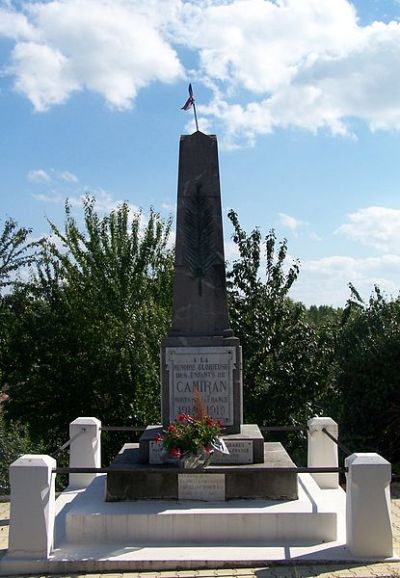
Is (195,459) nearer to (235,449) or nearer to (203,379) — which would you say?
(235,449)

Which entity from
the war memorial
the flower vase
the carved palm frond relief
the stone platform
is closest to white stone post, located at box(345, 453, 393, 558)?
the war memorial

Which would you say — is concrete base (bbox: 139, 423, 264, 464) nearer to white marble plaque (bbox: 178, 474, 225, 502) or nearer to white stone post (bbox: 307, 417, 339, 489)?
white marble plaque (bbox: 178, 474, 225, 502)

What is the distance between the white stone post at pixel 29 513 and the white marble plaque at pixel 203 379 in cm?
235

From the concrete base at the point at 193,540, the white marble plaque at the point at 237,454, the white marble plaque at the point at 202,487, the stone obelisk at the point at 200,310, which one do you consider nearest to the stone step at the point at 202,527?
the concrete base at the point at 193,540

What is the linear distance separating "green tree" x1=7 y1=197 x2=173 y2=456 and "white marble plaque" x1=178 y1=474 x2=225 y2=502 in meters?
6.19

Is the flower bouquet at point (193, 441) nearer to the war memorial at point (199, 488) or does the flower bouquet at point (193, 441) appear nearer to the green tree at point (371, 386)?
the war memorial at point (199, 488)

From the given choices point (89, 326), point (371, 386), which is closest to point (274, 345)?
point (371, 386)

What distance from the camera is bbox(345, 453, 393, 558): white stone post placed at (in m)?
6.05

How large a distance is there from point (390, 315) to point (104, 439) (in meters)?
5.79

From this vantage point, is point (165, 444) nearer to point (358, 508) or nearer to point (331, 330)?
point (358, 508)

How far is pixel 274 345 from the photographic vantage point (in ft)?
39.8

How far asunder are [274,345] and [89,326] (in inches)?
176

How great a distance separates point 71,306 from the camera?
15.1 meters

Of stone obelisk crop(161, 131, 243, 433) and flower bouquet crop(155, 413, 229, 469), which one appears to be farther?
stone obelisk crop(161, 131, 243, 433)
